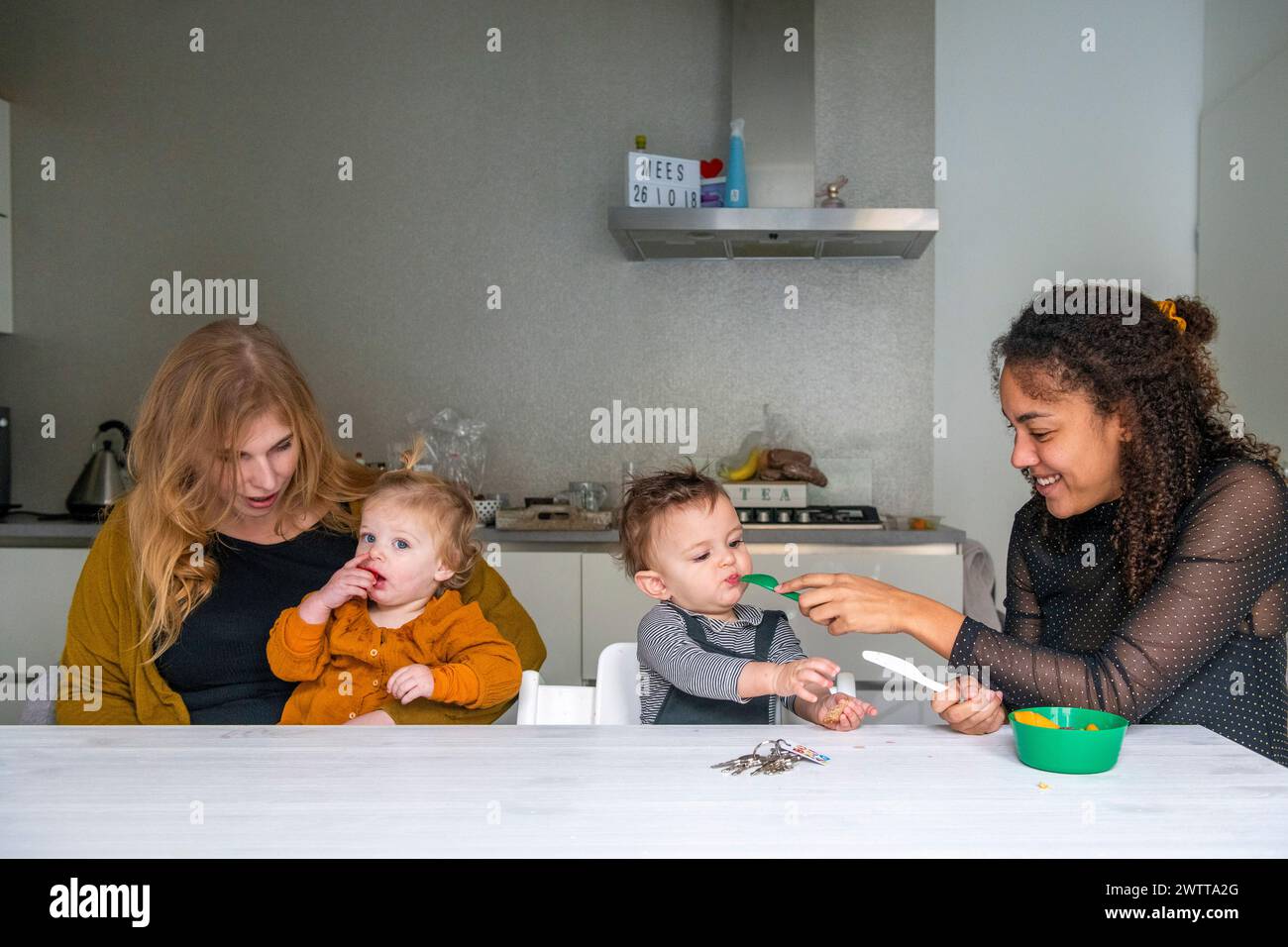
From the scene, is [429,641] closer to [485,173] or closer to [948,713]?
[948,713]

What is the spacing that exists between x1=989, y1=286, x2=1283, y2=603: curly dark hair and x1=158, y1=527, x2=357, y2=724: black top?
122 centimetres

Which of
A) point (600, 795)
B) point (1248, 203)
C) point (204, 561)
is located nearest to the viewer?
point (600, 795)

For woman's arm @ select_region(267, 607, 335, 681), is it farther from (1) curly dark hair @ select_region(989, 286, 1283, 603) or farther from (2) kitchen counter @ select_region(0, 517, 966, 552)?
(2) kitchen counter @ select_region(0, 517, 966, 552)

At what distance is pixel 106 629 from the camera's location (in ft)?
5.58

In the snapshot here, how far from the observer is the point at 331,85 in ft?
11.9

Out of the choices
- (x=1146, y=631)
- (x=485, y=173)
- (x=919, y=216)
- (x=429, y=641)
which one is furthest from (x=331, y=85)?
(x=1146, y=631)

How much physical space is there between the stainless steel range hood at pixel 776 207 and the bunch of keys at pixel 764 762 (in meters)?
2.21

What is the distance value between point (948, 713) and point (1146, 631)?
0.26m

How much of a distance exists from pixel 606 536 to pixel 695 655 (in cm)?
145

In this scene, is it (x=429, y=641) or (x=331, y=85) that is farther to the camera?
(x=331, y=85)
